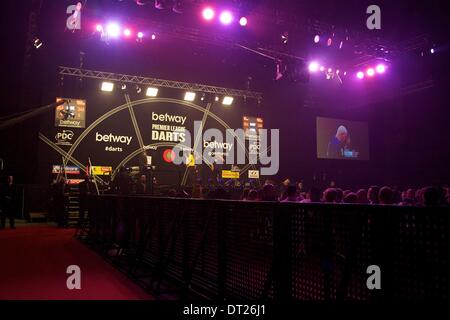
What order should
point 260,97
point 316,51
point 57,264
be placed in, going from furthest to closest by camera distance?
point 260,97 < point 316,51 < point 57,264

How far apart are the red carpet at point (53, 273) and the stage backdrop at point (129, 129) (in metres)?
5.84

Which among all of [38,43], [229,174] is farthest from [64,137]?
[229,174]

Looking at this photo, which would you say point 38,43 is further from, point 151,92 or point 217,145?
point 217,145

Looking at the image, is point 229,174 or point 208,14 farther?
point 229,174

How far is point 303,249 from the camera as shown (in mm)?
2594

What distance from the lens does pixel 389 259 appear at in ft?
6.46

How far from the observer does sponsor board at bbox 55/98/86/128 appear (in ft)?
43.5

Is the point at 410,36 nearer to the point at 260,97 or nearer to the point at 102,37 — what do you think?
the point at 260,97

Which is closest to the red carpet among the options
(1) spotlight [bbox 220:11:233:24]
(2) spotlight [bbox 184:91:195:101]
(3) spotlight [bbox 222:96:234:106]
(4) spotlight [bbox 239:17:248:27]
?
(1) spotlight [bbox 220:11:233:24]

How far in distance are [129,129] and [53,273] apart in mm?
9773

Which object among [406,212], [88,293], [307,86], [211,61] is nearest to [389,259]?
[406,212]

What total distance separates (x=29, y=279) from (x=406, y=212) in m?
4.34

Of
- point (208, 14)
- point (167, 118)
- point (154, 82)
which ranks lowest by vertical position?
point (167, 118)
